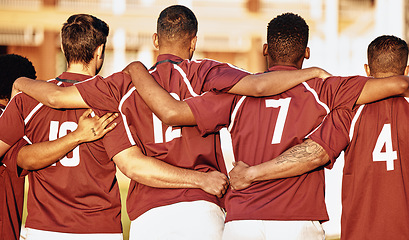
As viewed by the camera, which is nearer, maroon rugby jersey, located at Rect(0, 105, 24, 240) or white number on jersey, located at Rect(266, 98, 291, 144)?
white number on jersey, located at Rect(266, 98, 291, 144)

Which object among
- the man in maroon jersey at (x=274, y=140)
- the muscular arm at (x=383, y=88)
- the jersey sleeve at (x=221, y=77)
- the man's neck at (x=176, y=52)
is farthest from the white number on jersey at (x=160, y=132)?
the muscular arm at (x=383, y=88)

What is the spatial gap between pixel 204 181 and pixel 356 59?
16942 mm

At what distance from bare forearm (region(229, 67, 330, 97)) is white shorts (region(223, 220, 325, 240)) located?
2.31 feet

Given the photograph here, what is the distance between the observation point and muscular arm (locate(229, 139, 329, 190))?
126 inches

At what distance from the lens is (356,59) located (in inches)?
759

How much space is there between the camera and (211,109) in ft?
10.8

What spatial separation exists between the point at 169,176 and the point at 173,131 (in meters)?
0.26

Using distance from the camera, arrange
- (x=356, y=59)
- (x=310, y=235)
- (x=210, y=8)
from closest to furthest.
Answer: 1. (x=310, y=235)
2. (x=356, y=59)
3. (x=210, y=8)

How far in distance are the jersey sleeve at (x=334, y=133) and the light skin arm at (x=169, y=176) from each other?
58 centimetres

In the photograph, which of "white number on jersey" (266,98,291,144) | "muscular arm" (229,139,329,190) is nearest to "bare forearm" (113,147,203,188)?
"muscular arm" (229,139,329,190)

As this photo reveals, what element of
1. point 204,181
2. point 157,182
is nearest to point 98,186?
point 157,182

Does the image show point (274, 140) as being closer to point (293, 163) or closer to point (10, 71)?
point (293, 163)

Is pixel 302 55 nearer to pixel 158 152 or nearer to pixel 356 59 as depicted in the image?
pixel 158 152

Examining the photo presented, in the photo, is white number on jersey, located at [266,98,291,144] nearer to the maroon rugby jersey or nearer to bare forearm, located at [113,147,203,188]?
bare forearm, located at [113,147,203,188]
